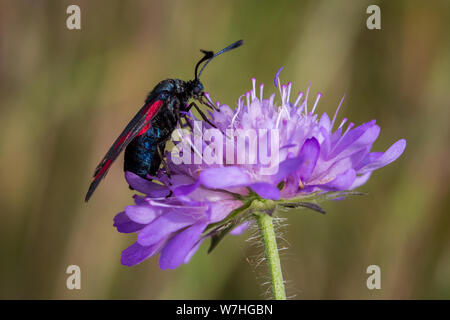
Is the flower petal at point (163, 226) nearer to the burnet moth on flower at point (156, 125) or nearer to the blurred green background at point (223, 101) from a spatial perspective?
the burnet moth on flower at point (156, 125)

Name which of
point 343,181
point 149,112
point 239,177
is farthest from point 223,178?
point 149,112

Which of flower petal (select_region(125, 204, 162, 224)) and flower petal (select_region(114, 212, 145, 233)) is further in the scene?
flower petal (select_region(114, 212, 145, 233))

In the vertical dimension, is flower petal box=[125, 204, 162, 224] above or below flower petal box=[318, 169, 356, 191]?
below

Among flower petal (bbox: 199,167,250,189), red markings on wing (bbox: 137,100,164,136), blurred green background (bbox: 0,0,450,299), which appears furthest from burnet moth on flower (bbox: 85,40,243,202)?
blurred green background (bbox: 0,0,450,299)

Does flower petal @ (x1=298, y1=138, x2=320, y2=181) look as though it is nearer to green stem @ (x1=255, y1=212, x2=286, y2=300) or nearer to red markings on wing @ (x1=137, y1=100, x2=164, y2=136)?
green stem @ (x1=255, y1=212, x2=286, y2=300)

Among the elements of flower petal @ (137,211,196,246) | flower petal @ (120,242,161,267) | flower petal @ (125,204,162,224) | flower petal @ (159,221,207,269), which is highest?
flower petal @ (125,204,162,224)

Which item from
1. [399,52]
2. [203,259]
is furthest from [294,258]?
[399,52]

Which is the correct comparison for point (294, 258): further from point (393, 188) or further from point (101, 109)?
point (101, 109)

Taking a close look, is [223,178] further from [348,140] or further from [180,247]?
[348,140]
